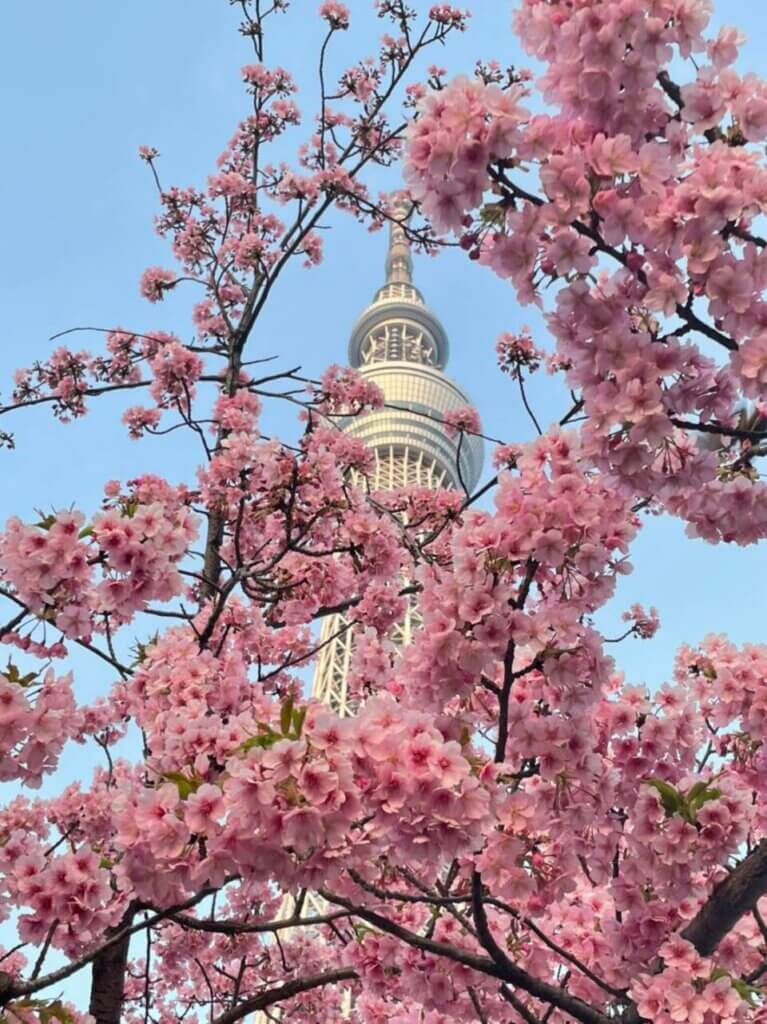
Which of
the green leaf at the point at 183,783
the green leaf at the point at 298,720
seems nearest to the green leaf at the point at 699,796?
the green leaf at the point at 298,720

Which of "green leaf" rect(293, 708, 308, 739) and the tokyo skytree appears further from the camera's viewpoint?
the tokyo skytree

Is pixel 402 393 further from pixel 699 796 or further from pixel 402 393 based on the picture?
pixel 699 796

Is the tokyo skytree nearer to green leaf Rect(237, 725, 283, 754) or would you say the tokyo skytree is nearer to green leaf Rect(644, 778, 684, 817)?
green leaf Rect(644, 778, 684, 817)

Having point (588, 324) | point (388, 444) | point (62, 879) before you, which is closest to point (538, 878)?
point (62, 879)

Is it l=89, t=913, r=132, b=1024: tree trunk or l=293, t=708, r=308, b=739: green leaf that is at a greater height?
l=293, t=708, r=308, b=739: green leaf

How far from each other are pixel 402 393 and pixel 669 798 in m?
52.9

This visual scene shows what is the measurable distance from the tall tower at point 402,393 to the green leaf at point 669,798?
120 feet

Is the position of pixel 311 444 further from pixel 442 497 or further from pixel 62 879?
pixel 62 879

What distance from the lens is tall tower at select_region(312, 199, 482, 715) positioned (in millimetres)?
44500

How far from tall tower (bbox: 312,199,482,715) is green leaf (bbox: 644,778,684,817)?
3657 centimetres

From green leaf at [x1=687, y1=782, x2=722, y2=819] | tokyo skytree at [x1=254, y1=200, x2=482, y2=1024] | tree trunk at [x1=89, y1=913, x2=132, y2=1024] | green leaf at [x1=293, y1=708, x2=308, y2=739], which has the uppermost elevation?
tokyo skytree at [x1=254, y1=200, x2=482, y2=1024]

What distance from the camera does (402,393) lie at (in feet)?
182

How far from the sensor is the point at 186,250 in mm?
7910

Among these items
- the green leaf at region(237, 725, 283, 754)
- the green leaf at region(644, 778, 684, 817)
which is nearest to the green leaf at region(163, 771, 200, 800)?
the green leaf at region(237, 725, 283, 754)
